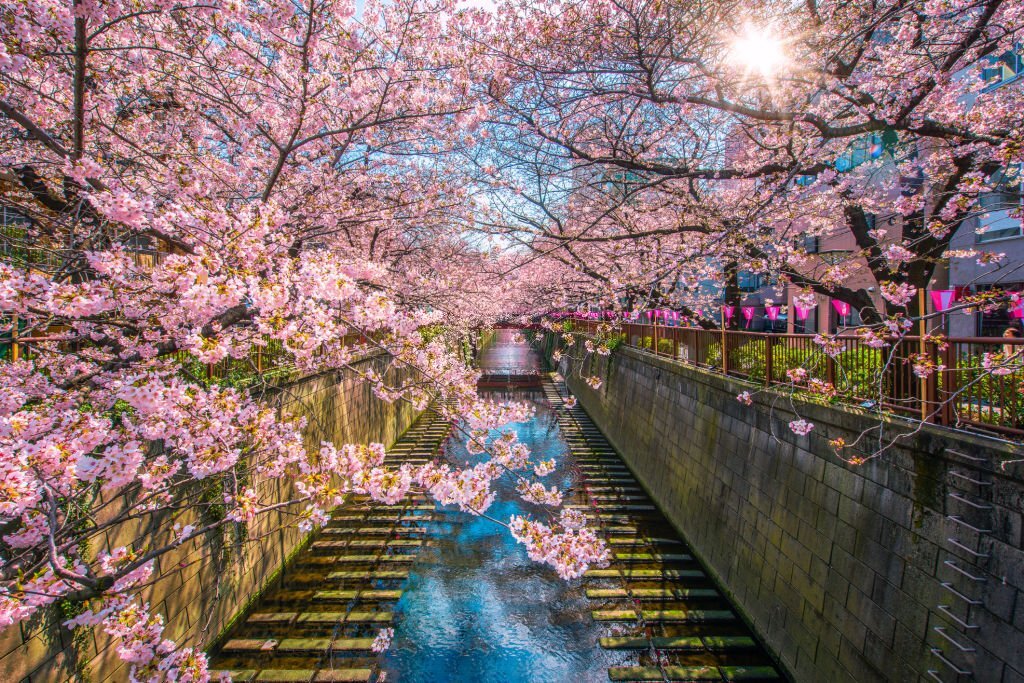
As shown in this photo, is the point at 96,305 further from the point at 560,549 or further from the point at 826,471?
the point at 826,471

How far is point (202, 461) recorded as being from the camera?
4.78 meters

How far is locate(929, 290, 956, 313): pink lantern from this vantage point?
12130 millimetres

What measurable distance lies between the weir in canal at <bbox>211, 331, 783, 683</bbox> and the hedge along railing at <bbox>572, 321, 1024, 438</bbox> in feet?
14.3

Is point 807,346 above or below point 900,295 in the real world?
below

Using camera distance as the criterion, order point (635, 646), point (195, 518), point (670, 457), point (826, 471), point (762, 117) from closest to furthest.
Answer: point (762, 117), point (826, 471), point (195, 518), point (635, 646), point (670, 457)

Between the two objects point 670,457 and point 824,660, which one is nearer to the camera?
point 824,660

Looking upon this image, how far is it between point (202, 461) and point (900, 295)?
7705 millimetres

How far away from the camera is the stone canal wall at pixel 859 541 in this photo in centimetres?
418

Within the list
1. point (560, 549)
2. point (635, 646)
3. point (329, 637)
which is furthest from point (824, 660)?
point (329, 637)

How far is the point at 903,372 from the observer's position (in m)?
5.63

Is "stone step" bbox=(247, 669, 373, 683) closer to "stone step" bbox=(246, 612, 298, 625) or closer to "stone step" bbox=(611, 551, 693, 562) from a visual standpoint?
"stone step" bbox=(246, 612, 298, 625)

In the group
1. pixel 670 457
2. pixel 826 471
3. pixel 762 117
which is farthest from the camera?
pixel 670 457

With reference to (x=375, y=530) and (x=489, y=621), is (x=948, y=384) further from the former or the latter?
(x=375, y=530)

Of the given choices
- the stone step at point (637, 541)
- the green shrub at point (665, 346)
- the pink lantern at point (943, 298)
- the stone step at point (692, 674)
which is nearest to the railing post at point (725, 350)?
the green shrub at point (665, 346)
